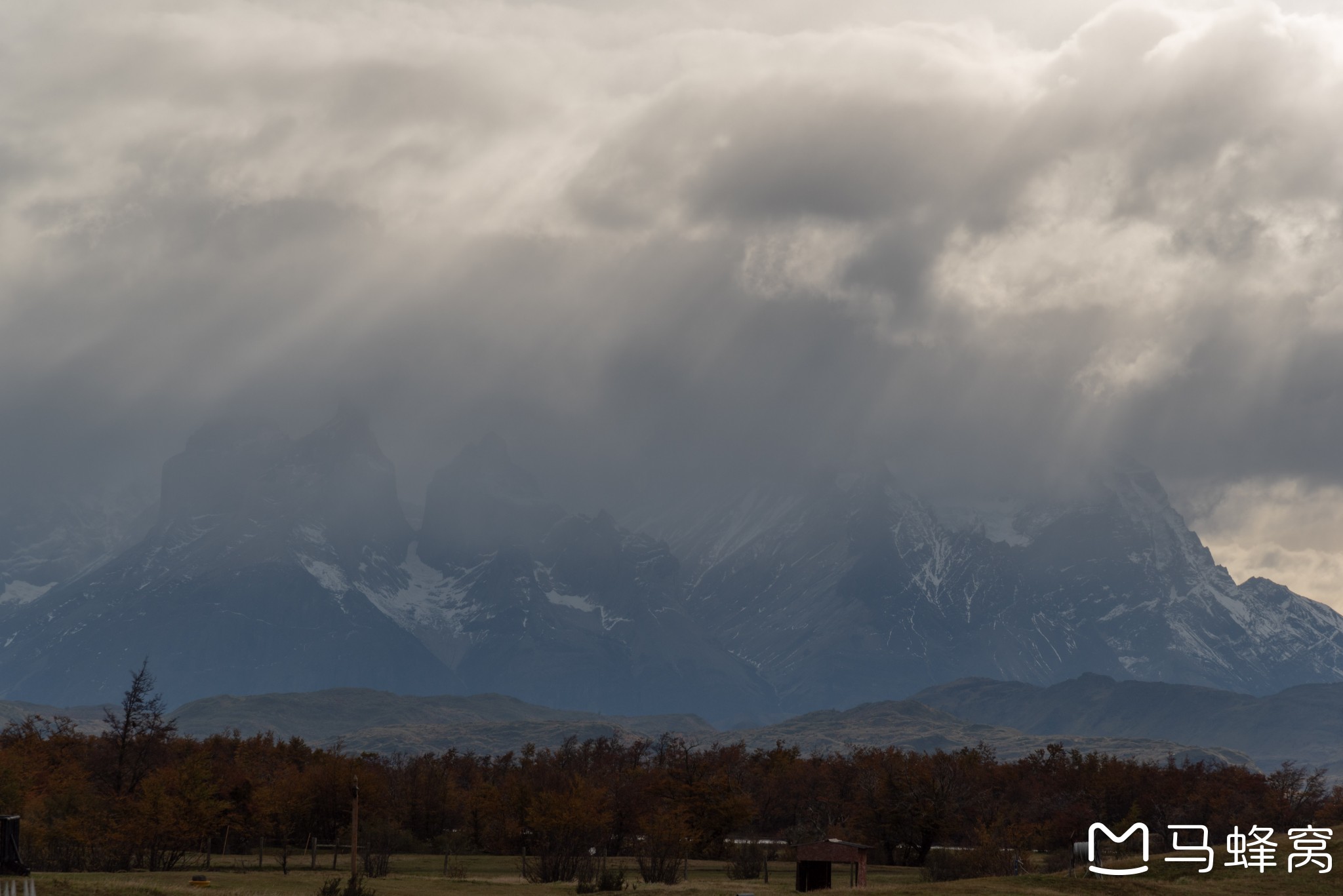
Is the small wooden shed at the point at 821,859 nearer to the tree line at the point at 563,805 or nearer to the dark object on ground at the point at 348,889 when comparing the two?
the tree line at the point at 563,805

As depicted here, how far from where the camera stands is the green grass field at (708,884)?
77312 millimetres

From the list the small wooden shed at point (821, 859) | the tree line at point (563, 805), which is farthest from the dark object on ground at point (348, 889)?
the small wooden shed at point (821, 859)

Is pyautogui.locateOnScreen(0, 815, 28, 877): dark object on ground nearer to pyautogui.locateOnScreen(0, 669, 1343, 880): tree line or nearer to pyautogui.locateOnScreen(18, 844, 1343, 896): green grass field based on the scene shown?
pyautogui.locateOnScreen(18, 844, 1343, 896): green grass field

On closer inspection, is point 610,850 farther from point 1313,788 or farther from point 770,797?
point 1313,788

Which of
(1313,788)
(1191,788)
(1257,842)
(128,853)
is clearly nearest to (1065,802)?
(1191,788)

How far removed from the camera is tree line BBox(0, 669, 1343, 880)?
115m

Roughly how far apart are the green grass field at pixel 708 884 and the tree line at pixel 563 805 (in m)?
7.34

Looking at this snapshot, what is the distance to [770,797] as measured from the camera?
175 meters

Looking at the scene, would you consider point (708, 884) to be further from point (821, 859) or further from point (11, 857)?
point (11, 857)

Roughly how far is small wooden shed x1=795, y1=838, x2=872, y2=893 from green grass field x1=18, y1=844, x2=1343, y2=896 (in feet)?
5.06

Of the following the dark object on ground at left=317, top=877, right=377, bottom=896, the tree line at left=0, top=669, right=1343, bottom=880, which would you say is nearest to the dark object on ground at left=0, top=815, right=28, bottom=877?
the dark object on ground at left=317, top=877, right=377, bottom=896

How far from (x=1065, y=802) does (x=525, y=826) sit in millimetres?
→ 61124

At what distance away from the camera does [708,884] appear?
91.5 m

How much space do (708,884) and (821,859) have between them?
7776mm
